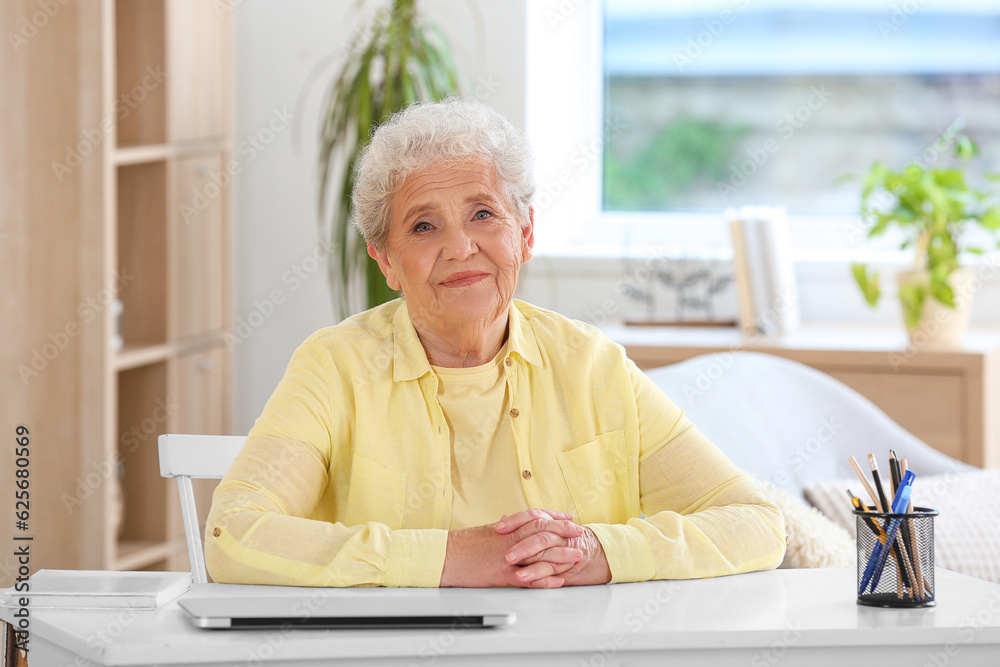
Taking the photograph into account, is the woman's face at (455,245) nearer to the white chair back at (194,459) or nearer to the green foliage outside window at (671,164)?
the white chair back at (194,459)

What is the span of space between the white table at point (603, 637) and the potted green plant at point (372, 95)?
213 centimetres

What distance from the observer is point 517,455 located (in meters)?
1.56

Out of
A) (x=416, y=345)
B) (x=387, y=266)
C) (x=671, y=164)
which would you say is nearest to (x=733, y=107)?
(x=671, y=164)

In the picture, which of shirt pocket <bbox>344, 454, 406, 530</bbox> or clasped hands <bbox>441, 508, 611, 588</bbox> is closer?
clasped hands <bbox>441, 508, 611, 588</bbox>

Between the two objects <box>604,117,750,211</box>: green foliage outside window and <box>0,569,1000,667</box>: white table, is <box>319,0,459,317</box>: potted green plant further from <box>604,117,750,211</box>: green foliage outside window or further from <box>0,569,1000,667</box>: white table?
<box>0,569,1000,667</box>: white table

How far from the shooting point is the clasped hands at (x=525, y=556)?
4.13 ft

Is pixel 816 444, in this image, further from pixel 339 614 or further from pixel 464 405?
pixel 339 614

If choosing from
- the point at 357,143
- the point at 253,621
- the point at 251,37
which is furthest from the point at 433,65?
the point at 253,621

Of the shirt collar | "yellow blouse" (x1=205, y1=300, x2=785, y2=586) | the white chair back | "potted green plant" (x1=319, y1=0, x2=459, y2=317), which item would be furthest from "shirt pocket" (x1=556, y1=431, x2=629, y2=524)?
"potted green plant" (x1=319, y1=0, x2=459, y2=317)

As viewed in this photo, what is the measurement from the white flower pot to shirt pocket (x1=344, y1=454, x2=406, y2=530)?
1974mm

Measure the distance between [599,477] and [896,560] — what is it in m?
0.47

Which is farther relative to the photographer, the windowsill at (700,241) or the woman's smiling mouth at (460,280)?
the windowsill at (700,241)

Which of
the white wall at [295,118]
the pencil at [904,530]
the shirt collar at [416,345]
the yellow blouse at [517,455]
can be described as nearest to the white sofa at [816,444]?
the yellow blouse at [517,455]

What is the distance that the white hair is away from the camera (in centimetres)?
160
